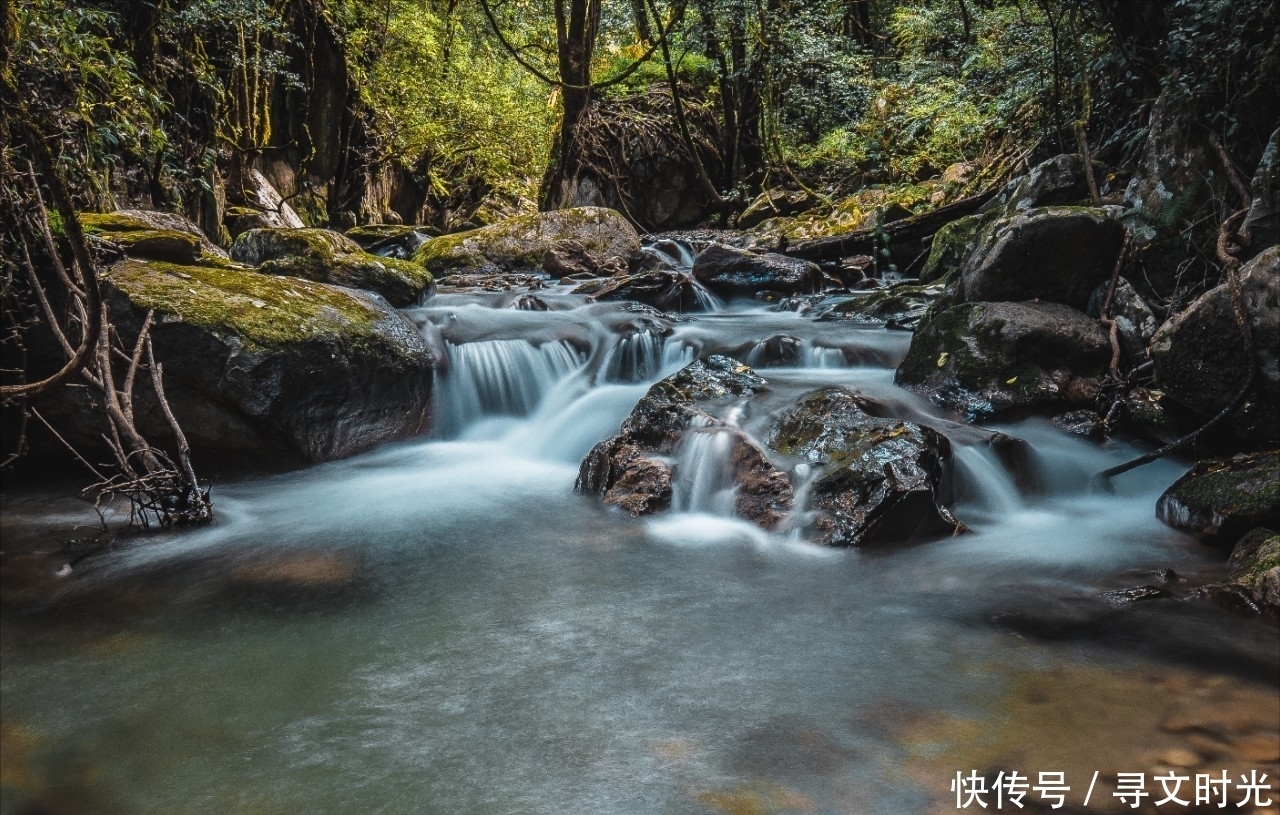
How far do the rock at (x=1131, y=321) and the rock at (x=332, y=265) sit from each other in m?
6.36

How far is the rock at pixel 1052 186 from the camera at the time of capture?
24.5 ft

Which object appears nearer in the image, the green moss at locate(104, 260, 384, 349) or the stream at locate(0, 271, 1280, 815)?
the stream at locate(0, 271, 1280, 815)

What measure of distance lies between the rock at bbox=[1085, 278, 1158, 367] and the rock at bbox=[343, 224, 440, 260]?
981cm

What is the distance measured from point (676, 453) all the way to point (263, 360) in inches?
109

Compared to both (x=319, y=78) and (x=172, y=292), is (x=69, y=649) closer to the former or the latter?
(x=172, y=292)

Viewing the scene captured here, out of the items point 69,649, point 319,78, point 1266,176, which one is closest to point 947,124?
point 1266,176

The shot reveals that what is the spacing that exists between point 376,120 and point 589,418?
12424 mm

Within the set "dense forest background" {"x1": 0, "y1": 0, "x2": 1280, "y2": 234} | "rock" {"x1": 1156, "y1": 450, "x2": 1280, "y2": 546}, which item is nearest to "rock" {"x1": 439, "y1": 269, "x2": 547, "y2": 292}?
"dense forest background" {"x1": 0, "y1": 0, "x2": 1280, "y2": 234}

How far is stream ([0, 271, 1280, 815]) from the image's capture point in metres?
2.25

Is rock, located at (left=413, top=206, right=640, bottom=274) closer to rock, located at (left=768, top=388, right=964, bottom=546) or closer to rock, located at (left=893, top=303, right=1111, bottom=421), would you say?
rock, located at (left=893, top=303, right=1111, bottom=421)

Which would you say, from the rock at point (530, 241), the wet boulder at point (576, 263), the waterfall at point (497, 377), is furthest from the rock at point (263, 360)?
the rock at point (530, 241)

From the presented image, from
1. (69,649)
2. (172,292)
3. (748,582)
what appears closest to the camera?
(69,649)

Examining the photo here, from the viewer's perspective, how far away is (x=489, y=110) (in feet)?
58.3

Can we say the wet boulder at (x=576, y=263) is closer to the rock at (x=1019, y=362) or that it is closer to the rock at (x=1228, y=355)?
the rock at (x=1019, y=362)
